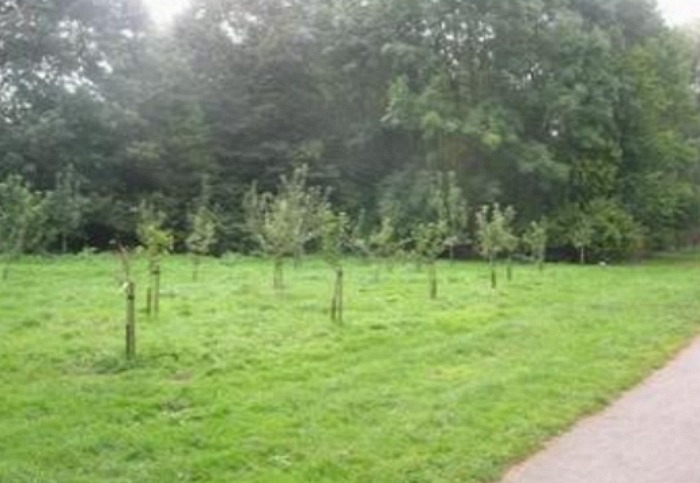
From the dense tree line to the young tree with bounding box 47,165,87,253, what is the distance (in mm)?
89

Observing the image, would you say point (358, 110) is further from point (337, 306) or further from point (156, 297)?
point (156, 297)

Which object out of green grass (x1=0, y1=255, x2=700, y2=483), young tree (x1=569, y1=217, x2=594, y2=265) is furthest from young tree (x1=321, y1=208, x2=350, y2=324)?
young tree (x1=569, y1=217, x2=594, y2=265)

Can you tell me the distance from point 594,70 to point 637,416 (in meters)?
26.2

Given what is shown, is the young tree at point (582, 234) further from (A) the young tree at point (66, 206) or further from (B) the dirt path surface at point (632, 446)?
(B) the dirt path surface at point (632, 446)

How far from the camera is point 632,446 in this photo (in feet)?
29.1

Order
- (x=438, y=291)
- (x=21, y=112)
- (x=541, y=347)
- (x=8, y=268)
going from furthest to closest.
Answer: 1. (x=21, y=112)
2. (x=8, y=268)
3. (x=438, y=291)
4. (x=541, y=347)

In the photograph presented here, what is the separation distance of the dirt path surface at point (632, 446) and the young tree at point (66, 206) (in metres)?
23.3

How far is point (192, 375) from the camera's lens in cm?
1132

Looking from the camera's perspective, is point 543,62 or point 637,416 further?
point 543,62

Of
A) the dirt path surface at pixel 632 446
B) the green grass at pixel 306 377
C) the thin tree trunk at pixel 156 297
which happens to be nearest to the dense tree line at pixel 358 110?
the green grass at pixel 306 377

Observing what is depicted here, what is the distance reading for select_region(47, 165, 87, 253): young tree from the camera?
31719 mm

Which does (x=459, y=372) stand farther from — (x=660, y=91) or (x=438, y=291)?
(x=660, y=91)

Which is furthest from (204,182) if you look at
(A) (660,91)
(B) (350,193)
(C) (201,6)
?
(A) (660,91)

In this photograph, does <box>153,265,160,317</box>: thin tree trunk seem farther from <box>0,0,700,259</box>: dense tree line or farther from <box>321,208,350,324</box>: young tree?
<box>0,0,700,259</box>: dense tree line
